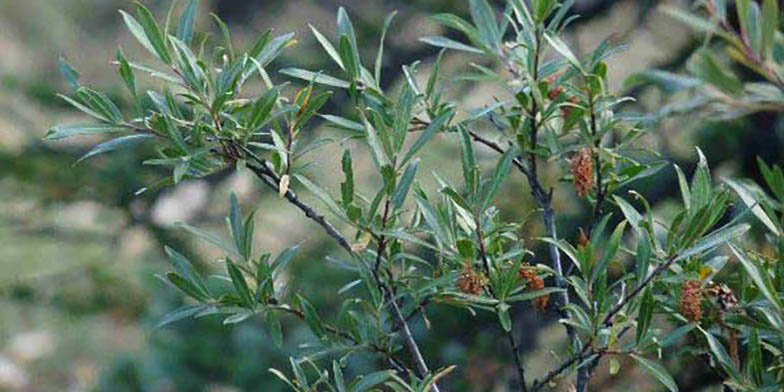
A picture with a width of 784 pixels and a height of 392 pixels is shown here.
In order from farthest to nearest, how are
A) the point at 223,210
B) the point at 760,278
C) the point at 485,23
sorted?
1. the point at 223,210
2. the point at 485,23
3. the point at 760,278

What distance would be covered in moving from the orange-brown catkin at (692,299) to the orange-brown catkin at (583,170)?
3.1 inches

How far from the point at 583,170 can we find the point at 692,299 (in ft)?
0.31

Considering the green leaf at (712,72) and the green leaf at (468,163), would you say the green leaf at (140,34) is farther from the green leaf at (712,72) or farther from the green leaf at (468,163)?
the green leaf at (712,72)

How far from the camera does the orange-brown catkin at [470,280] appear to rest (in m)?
0.59

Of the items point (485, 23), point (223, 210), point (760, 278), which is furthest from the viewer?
point (223, 210)

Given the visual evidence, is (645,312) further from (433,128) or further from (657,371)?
(433,128)

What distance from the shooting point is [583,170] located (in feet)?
2.05

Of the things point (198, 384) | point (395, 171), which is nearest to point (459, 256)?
point (395, 171)

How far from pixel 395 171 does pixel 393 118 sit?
5 cm

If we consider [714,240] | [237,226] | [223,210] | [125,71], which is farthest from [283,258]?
[223,210]

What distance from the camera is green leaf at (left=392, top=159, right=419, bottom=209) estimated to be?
59cm

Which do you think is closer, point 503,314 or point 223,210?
point 503,314

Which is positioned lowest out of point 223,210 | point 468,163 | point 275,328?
point 223,210

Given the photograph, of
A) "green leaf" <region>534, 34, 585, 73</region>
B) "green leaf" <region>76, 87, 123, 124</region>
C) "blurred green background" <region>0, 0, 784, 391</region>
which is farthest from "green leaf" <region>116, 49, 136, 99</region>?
"blurred green background" <region>0, 0, 784, 391</region>
